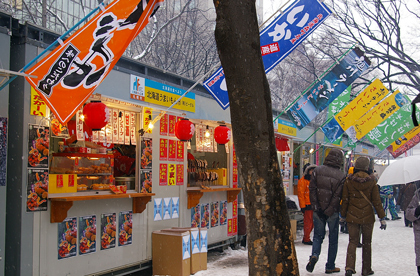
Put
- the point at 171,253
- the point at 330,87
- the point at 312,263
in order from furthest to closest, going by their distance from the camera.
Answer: the point at 330,87
the point at 171,253
the point at 312,263

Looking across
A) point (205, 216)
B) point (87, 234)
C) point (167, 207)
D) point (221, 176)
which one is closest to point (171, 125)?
point (167, 207)

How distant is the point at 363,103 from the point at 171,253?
1083cm

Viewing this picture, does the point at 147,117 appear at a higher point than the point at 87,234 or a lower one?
higher

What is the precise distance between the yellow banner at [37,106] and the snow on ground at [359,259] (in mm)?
4220

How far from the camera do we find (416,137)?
2473 cm

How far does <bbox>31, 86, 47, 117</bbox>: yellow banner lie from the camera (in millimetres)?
6207

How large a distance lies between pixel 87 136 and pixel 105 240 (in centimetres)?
187

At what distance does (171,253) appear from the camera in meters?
8.01

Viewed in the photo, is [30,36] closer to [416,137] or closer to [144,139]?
[144,139]

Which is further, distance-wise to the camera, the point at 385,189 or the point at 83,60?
the point at 385,189

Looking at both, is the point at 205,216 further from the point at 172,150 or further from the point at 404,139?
the point at 404,139

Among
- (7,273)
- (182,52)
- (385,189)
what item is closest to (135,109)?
(7,273)

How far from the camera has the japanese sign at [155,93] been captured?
27.1ft

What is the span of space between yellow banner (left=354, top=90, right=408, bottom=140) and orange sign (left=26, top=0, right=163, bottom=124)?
1392cm
